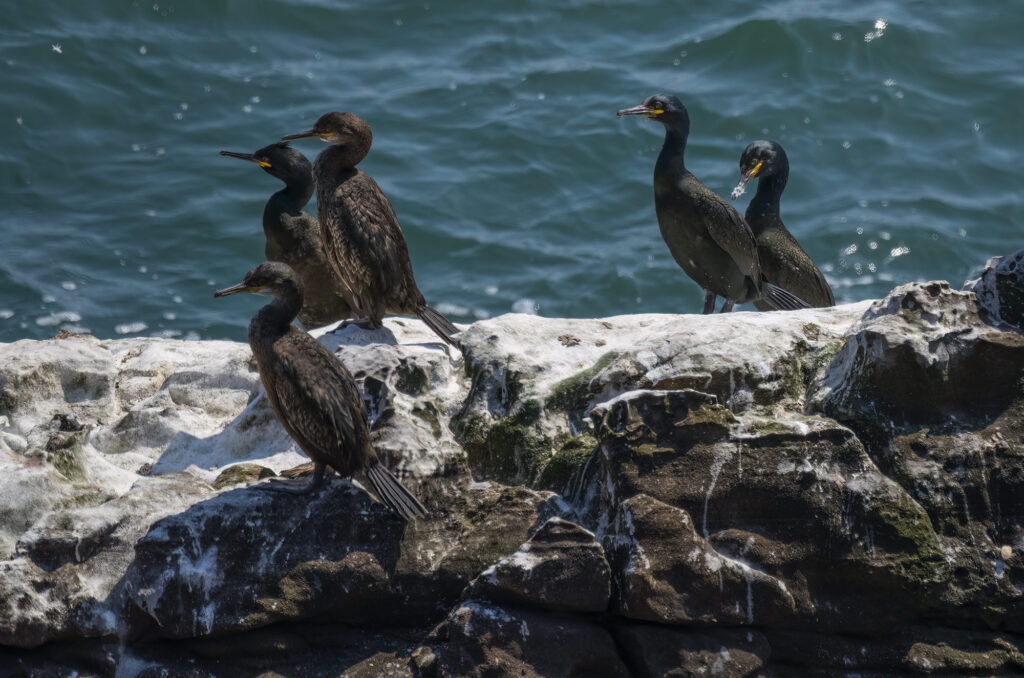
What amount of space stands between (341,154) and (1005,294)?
9.80ft

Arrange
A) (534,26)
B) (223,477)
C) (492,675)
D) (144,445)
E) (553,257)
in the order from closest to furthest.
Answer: (492,675) → (223,477) → (144,445) → (553,257) → (534,26)

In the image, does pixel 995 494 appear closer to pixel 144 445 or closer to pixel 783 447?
pixel 783 447

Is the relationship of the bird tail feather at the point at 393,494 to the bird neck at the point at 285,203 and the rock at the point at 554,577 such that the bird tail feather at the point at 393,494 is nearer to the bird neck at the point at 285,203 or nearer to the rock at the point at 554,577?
the rock at the point at 554,577

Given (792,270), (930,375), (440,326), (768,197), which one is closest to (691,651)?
(930,375)

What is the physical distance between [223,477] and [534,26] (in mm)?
9249

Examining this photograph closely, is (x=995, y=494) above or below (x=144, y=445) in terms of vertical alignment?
above

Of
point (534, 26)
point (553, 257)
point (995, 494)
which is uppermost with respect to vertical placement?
point (534, 26)

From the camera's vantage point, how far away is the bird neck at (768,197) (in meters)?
6.75

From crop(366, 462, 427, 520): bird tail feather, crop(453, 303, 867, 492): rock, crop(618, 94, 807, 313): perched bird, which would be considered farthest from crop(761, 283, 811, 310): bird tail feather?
crop(366, 462, 427, 520): bird tail feather

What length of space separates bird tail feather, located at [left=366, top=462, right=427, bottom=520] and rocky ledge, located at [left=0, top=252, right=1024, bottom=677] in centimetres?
11

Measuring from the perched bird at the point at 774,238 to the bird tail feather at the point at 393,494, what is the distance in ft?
10.9

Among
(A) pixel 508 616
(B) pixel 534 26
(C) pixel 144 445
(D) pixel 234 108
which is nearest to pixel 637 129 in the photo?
(B) pixel 534 26

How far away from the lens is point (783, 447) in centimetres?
375

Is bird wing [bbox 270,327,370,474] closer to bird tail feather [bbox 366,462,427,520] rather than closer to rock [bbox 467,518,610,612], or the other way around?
bird tail feather [bbox 366,462,427,520]
